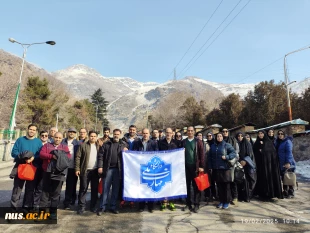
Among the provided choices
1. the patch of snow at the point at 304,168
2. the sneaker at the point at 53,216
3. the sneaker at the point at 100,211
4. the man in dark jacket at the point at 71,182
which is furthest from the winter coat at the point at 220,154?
the patch of snow at the point at 304,168

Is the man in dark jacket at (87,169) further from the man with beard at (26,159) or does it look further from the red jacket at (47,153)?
the man with beard at (26,159)

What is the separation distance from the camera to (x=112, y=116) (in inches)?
5940

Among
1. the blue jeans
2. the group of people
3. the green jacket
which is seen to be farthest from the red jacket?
the blue jeans

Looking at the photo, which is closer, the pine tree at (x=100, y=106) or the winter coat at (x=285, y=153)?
the winter coat at (x=285, y=153)

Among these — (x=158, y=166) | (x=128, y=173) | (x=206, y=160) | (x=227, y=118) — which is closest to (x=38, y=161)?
(x=128, y=173)

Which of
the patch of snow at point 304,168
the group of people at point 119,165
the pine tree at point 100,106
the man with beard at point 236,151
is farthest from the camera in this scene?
the pine tree at point 100,106

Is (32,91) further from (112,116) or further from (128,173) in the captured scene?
(112,116)

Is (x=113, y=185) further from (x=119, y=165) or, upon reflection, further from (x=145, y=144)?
(x=145, y=144)

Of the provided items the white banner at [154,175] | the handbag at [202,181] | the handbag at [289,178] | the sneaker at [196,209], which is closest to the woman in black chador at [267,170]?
the handbag at [289,178]

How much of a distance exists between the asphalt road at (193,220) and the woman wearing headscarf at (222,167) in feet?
1.01

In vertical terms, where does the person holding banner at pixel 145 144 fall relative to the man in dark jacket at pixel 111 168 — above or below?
above

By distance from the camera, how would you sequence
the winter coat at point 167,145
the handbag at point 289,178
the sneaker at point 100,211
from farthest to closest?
the handbag at point 289,178 < the winter coat at point 167,145 < the sneaker at point 100,211

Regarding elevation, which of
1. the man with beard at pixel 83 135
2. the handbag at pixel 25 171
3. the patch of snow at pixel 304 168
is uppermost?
the man with beard at pixel 83 135

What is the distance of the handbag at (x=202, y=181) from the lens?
5207mm
